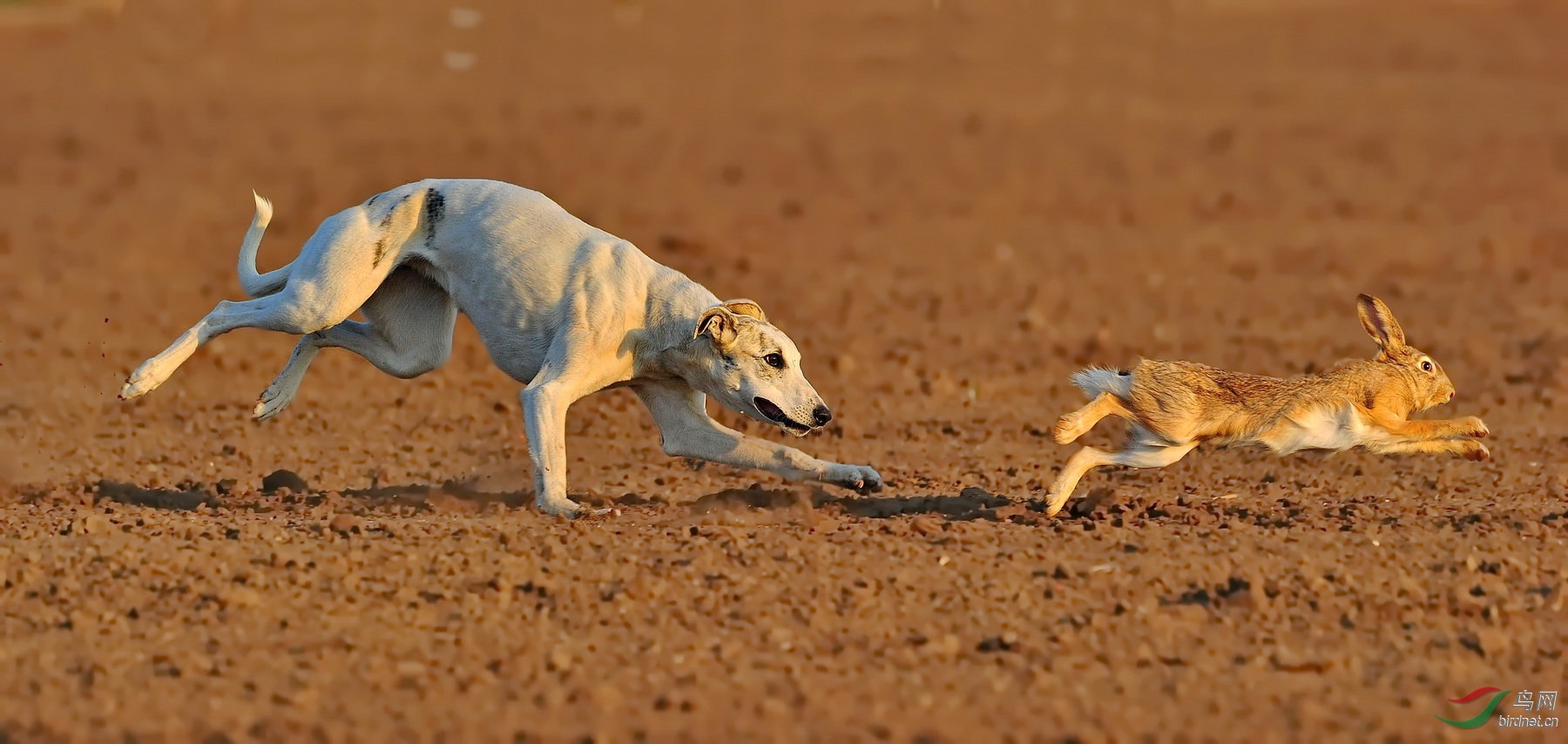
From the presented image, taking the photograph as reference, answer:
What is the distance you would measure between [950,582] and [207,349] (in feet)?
29.3

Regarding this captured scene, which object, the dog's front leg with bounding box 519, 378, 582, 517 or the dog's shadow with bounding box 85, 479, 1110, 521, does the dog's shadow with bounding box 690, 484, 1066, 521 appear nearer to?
the dog's shadow with bounding box 85, 479, 1110, 521

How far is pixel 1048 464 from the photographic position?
35.8 feet

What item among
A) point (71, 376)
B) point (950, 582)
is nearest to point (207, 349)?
point (71, 376)

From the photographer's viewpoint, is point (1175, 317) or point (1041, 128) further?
point (1041, 128)

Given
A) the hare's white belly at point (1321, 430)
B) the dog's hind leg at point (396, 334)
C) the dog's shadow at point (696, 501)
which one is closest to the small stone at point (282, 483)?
the dog's shadow at point (696, 501)

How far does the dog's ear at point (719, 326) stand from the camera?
842 cm

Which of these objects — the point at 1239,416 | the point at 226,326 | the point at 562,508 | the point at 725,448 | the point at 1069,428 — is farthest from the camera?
the point at 226,326

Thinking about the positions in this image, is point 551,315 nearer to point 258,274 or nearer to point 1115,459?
point 258,274

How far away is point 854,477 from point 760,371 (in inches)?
32.1

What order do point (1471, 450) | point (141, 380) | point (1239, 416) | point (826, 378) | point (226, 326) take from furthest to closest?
point (826, 378)
point (226, 326)
point (141, 380)
point (1471, 450)
point (1239, 416)

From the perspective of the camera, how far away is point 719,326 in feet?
27.9

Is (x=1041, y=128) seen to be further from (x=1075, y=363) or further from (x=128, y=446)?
(x=128, y=446)

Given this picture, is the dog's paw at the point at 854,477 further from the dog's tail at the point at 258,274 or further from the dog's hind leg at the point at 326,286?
the dog's tail at the point at 258,274

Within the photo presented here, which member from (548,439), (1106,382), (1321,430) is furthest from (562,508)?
(1321,430)
